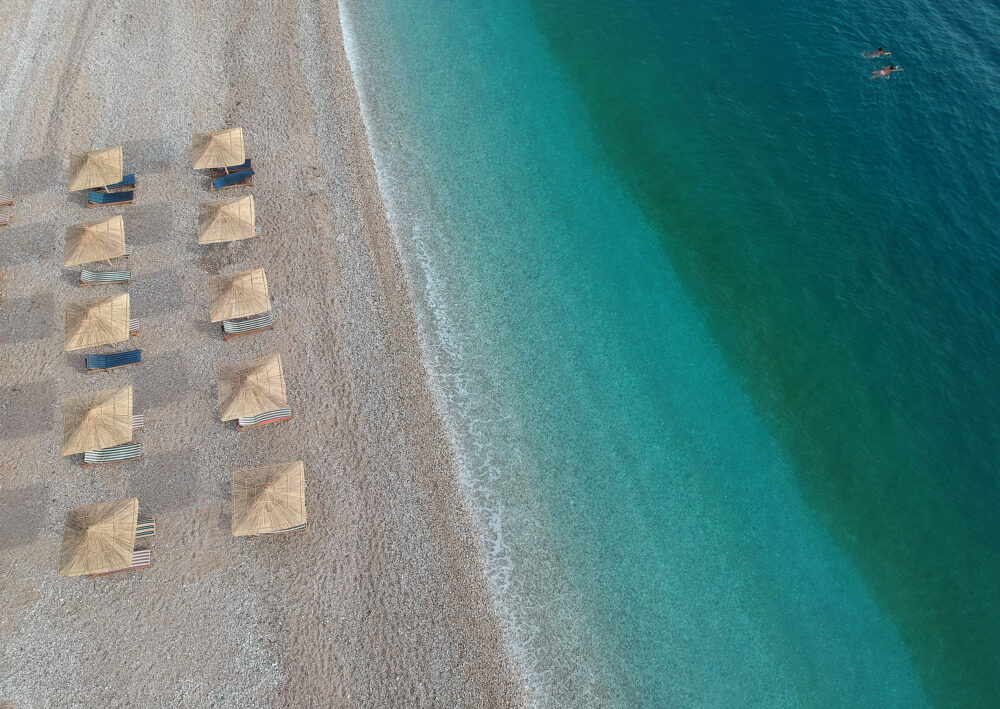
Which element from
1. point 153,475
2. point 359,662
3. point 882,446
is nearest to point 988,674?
point 882,446

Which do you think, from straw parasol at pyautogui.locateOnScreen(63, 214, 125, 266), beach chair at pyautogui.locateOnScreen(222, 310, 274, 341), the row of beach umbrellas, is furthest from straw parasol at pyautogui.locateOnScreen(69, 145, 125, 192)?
beach chair at pyautogui.locateOnScreen(222, 310, 274, 341)

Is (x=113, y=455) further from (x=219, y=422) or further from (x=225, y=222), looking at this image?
(x=225, y=222)

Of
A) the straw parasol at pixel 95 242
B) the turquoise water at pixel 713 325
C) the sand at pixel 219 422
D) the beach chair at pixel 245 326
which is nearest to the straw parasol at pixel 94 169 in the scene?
the sand at pixel 219 422


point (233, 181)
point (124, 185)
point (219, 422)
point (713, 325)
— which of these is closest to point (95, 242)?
point (124, 185)

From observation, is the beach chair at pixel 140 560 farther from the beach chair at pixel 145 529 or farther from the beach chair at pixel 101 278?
the beach chair at pixel 101 278

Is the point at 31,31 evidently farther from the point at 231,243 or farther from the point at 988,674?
the point at 988,674

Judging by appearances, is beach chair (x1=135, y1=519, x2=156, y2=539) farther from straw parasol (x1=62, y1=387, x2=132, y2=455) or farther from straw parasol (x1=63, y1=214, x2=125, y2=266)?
straw parasol (x1=63, y1=214, x2=125, y2=266)
